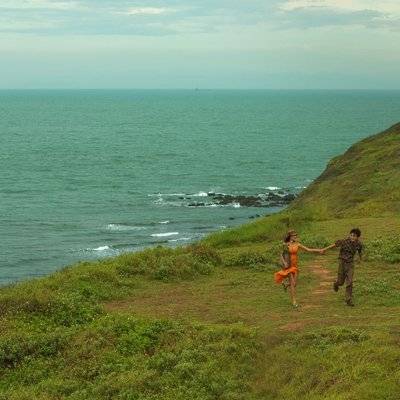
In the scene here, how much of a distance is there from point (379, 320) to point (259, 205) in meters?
43.8

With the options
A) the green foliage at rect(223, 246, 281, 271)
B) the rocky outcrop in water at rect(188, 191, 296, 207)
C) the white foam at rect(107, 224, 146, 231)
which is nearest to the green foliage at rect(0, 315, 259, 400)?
the green foliage at rect(223, 246, 281, 271)

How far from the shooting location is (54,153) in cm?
9719

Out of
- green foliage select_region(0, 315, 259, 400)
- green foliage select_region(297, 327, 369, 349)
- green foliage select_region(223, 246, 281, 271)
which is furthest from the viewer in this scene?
green foliage select_region(223, 246, 281, 271)

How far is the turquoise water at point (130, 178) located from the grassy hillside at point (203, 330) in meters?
18.4

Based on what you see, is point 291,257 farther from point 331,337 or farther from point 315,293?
point 331,337

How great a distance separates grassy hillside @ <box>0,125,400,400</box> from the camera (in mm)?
12641

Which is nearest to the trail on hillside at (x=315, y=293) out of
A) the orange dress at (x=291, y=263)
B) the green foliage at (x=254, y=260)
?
the orange dress at (x=291, y=263)

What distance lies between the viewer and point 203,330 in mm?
14969

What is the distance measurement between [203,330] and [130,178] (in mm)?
60003

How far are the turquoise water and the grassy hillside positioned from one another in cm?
1840

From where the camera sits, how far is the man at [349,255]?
1619 centimetres

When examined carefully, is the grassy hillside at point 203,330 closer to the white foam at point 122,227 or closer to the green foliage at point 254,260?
the green foliage at point 254,260

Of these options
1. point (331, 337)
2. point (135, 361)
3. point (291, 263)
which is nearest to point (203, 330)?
point (135, 361)

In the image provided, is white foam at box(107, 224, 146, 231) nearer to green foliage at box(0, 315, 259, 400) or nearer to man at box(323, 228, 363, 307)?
green foliage at box(0, 315, 259, 400)
